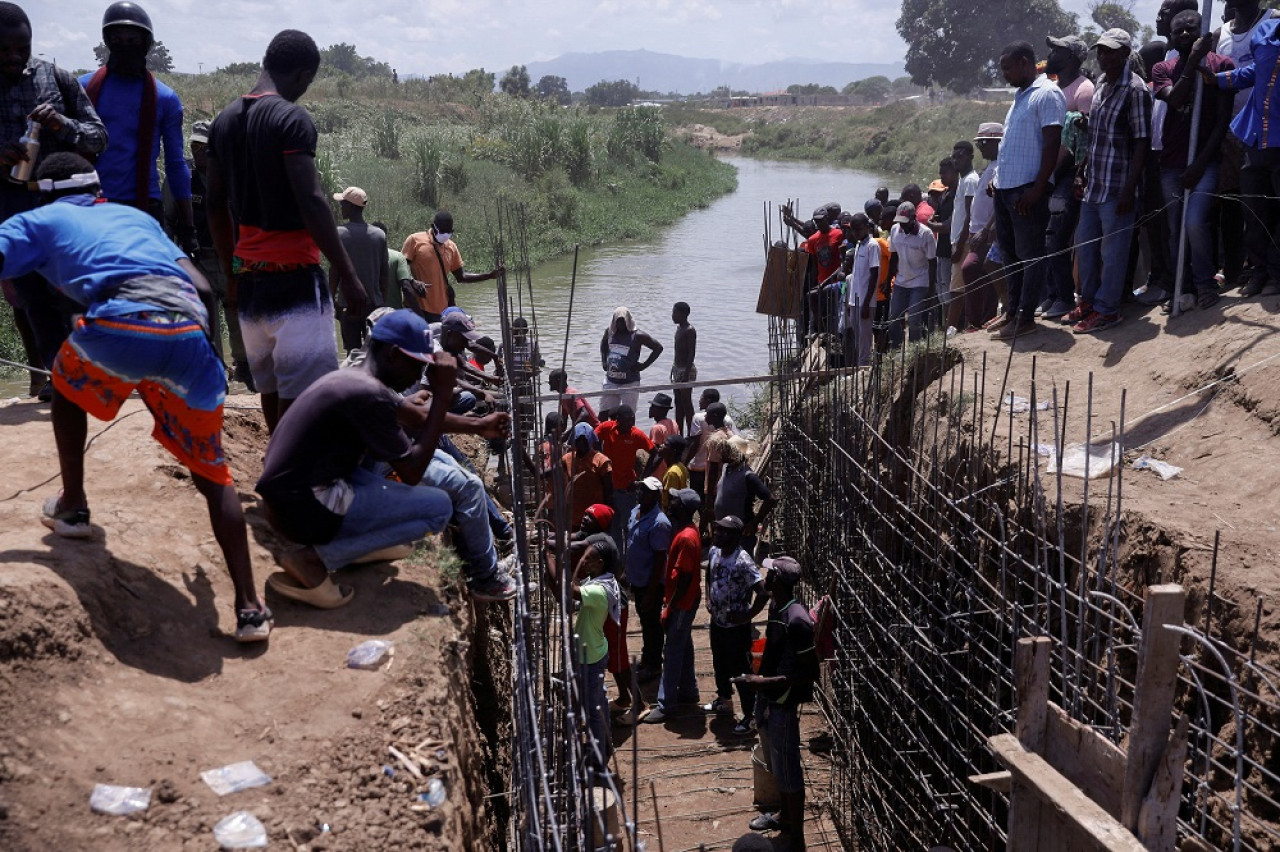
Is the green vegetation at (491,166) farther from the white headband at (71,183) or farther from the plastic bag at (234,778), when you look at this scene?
the plastic bag at (234,778)

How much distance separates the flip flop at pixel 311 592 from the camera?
3.97 metres

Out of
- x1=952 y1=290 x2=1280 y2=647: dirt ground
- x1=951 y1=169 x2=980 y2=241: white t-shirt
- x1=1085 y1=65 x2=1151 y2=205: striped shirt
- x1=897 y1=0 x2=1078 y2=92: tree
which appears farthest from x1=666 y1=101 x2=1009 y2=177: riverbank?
x1=952 y1=290 x2=1280 y2=647: dirt ground

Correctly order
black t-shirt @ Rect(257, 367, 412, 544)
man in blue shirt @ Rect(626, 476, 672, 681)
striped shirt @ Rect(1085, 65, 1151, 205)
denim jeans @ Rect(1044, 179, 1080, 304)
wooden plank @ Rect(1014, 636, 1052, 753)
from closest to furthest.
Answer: wooden plank @ Rect(1014, 636, 1052, 753)
black t-shirt @ Rect(257, 367, 412, 544)
striped shirt @ Rect(1085, 65, 1151, 205)
man in blue shirt @ Rect(626, 476, 672, 681)
denim jeans @ Rect(1044, 179, 1080, 304)

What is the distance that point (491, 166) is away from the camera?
28.6m

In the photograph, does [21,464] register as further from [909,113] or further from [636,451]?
[909,113]

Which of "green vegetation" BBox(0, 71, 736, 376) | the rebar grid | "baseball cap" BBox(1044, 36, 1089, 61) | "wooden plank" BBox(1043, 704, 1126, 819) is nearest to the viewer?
"wooden plank" BBox(1043, 704, 1126, 819)

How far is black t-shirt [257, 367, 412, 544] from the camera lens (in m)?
3.85

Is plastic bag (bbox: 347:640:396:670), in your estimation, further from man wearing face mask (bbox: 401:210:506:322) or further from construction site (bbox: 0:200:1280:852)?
man wearing face mask (bbox: 401:210:506:322)

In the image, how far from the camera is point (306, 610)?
158 inches

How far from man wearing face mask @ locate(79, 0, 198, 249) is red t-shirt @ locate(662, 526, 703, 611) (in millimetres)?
3230

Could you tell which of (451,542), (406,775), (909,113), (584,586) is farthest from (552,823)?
(909,113)

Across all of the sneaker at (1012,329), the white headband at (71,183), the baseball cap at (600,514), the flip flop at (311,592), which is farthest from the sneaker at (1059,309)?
the white headband at (71,183)

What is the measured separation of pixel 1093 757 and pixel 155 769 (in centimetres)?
257

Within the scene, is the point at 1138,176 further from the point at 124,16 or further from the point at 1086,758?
the point at 124,16
